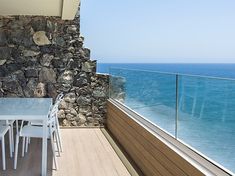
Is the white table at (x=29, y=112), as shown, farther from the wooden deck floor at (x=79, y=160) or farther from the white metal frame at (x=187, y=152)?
the white metal frame at (x=187, y=152)

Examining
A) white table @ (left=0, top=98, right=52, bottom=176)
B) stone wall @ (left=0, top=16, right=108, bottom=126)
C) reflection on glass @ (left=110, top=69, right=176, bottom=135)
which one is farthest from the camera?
stone wall @ (left=0, top=16, right=108, bottom=126)

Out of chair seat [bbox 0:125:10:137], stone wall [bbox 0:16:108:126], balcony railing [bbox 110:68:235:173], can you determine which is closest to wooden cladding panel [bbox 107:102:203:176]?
balcony railing [bbox 110:68:235:173]

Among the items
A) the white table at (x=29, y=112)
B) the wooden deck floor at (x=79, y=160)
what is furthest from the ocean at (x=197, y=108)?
the white table at (x=29, y=112)

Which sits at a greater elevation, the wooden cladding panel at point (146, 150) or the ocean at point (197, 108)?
the ocean at point (197, 108)

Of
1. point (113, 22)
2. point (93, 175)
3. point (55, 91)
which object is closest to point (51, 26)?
point (55, 91)

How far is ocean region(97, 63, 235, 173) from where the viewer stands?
2348 mm

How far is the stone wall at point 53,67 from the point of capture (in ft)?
21.7

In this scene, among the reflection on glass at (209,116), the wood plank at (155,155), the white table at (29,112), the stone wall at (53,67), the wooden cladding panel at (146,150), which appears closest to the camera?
the reflection on glass at (209,116)

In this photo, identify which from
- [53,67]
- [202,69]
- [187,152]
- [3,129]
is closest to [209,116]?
[187,152]

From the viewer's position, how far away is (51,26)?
6664mm

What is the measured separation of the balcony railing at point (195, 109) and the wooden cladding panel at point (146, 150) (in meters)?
0.16

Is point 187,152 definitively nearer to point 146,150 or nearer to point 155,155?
point 155,155

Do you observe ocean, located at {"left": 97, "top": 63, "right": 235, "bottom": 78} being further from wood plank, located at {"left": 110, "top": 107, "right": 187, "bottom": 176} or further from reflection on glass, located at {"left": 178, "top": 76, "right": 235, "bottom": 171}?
wood plank, located at {"left": 110, "top": 107, "right": 187, "bottom": 176}

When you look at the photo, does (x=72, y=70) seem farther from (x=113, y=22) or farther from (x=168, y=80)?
(x=113, y=22)
